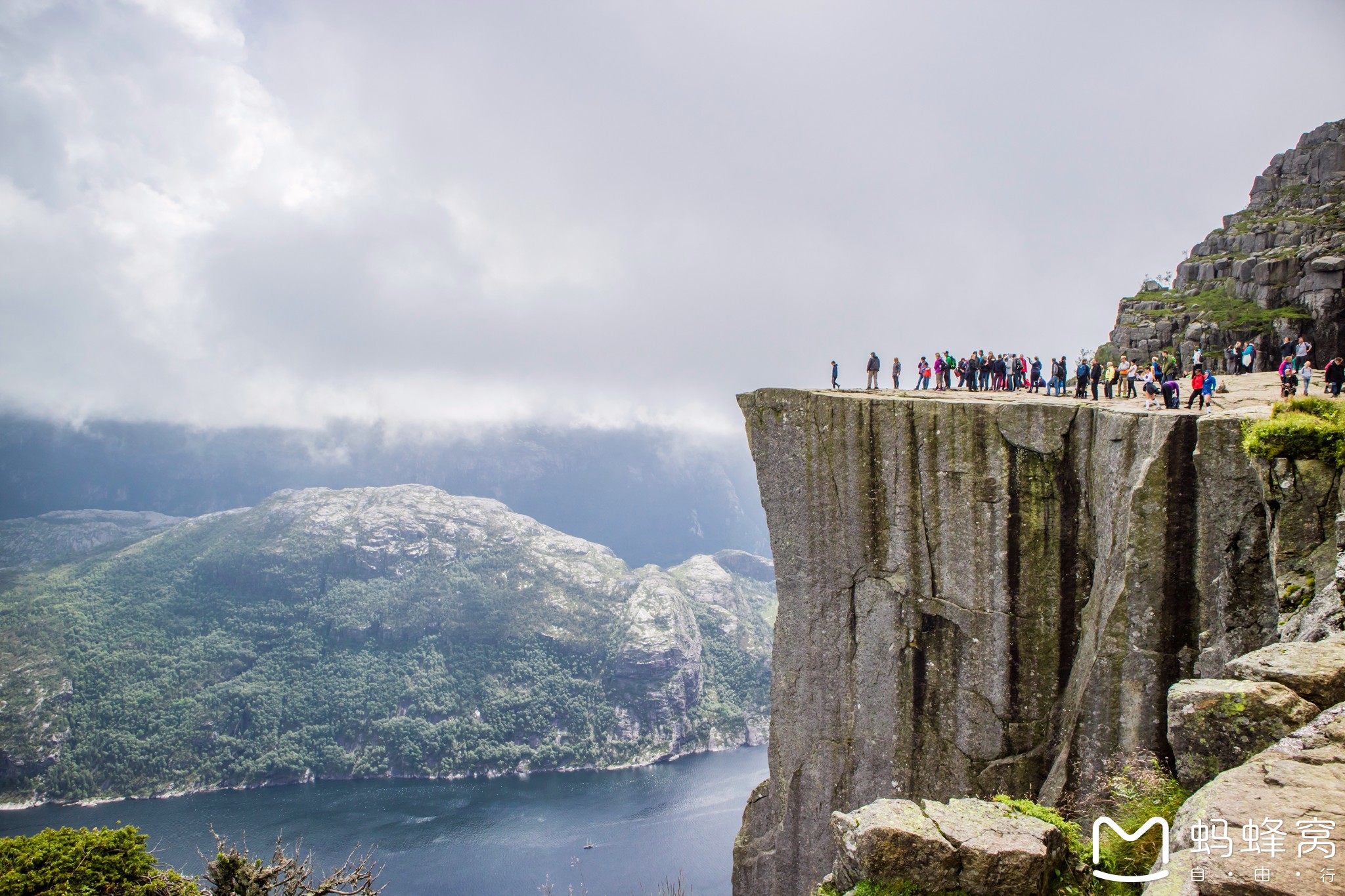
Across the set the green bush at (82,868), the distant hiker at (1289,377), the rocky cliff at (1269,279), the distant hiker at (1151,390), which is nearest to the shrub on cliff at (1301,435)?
the distant hiker at (1151,390)

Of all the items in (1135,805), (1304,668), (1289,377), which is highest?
(1289,377)

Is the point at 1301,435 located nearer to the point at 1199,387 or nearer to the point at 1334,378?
the point at 1199,387

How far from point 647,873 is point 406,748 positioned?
9895 centimetres

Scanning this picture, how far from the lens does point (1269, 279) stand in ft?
128

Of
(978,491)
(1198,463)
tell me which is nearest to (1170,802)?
(1198,463)

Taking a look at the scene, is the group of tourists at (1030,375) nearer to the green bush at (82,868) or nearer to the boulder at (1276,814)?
the boulder at (1276,814)

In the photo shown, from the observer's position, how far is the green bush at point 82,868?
64.5 ft

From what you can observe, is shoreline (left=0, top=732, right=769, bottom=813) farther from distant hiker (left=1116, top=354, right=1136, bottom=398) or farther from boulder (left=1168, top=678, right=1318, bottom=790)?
boulder (left=1168, top=678, right=1318, bottom=790)

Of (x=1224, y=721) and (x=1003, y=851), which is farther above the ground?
(x=1224, y=721)

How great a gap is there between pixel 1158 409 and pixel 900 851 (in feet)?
48.0

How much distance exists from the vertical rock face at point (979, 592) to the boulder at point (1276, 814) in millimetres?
6497

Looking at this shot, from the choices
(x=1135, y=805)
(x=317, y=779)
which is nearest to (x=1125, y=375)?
(x=1135, y=805)

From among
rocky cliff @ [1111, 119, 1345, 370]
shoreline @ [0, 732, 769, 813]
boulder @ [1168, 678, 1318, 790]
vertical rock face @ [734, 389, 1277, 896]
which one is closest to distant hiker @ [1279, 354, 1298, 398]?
vertical rock face @ [734, 389, 1277, 896]

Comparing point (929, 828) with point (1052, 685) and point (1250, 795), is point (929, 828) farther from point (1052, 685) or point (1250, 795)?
point (1052, 685)
